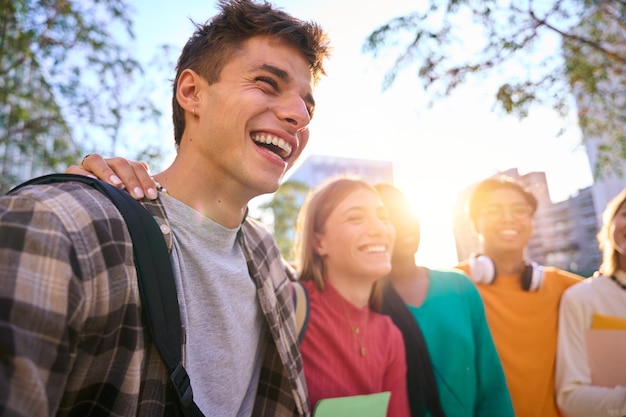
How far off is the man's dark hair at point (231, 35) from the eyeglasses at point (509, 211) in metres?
2.16

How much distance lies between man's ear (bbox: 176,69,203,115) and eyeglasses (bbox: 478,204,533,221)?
2.58 m

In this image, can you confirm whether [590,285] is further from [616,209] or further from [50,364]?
[50,364]

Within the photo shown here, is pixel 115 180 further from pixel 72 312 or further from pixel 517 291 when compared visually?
pixel 517 291

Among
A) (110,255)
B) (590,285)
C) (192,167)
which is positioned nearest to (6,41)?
(192,167)

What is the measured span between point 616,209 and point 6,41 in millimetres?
7148

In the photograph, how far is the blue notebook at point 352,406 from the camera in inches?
69.3

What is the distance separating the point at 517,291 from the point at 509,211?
0.65 m

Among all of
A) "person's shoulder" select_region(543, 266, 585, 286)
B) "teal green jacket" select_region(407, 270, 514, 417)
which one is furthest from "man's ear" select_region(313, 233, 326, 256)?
"person's shoulder" select_region(543, 266, 585, 286)

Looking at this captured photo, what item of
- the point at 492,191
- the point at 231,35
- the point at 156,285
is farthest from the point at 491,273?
the point at 156,285

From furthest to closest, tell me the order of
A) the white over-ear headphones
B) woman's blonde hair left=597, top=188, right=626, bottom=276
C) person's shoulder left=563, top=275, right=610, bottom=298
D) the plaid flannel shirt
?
1. the white over-ear headphones
2. woman's blonde hair left=597, top=188, right=626, bottom=276
3. person's shoulder left=563, top=275, right=610, bottom=298
4. the plaid flannel shirt

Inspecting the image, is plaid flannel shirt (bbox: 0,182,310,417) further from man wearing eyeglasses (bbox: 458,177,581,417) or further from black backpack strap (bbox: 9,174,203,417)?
man wearing eyeglasses (bbox: 458,177,581,417)

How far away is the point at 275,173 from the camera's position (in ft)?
5.39

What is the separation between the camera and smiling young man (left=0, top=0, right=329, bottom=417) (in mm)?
847

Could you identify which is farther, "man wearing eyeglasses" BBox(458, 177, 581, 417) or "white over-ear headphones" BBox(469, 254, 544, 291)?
"white over-ear headphones" BBox(469, 254, 544, 291)
